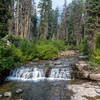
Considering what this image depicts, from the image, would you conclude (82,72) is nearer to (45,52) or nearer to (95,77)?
(95,77)

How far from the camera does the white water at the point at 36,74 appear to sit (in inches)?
404

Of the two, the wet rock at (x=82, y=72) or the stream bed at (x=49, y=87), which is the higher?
the wet rock at (x=82, y=72)

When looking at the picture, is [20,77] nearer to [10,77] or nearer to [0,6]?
[10,77]

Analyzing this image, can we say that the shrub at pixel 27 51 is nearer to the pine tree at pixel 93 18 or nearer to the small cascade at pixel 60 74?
the small cascade at pixel 60 74

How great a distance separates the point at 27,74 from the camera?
10.6 meters

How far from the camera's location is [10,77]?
1050 centimetres

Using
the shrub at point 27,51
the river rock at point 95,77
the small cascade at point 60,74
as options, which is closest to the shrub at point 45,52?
the shrub at point 27,51

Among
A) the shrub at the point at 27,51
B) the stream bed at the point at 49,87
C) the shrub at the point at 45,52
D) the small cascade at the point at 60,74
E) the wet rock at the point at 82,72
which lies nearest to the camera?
the stream bed at the point at 49,87

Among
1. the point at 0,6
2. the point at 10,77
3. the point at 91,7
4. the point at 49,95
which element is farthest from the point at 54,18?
the point at 49,95

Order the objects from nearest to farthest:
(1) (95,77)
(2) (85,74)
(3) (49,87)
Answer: (3) (49,87) → (1) (95,77) → (2) (85,74)

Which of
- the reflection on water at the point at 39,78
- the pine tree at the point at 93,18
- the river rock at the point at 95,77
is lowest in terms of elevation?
the reflection on water at the point at 39,78

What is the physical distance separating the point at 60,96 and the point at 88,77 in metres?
3.77

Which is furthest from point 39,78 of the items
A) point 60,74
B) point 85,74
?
point 85,74

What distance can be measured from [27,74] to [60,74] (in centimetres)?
287
